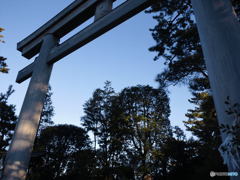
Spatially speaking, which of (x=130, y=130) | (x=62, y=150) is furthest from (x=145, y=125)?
(x=62, y=150)

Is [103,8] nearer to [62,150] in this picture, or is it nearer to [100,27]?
[100,27]

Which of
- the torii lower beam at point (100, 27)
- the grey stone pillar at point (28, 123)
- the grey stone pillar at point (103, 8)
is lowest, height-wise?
the grey stone pillar at point (28, 123)

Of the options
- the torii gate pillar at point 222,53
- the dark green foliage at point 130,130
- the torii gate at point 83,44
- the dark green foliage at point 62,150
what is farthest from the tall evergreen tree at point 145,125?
the torii gate pillar at point 222,53

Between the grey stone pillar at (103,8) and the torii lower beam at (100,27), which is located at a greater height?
the grey stone pillar at (103,8)

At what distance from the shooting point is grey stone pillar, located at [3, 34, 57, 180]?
6.53ft

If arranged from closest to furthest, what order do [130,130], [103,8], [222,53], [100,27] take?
1. [222,53]
2. [100,27]
3. [103,8]
4. [130,130]

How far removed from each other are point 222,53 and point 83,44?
6.09ft

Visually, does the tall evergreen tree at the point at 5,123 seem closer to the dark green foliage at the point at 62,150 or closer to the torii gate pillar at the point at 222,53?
the dark green foliage at the point at 62,150

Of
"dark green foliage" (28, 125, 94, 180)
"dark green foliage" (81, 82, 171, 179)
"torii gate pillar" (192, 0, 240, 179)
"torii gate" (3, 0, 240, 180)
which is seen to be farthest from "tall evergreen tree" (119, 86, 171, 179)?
"torii gate pillar" (192, 0, 240, 179)

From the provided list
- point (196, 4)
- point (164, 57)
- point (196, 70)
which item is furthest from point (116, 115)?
point (196, 4)

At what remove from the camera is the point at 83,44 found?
2.38 meters

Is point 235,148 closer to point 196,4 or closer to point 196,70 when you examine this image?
point 196,4

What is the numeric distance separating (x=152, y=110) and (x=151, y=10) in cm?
931

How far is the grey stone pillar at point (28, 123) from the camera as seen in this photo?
199 centimetres
